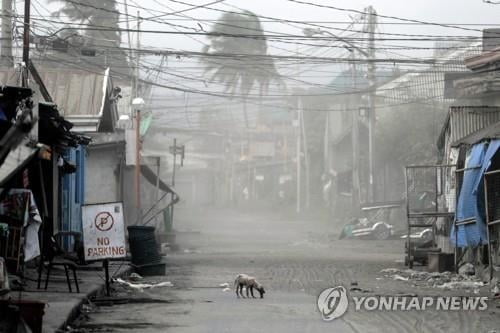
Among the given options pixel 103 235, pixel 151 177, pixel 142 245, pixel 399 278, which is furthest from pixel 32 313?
pixel 151 177

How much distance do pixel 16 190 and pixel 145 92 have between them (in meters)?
35.3

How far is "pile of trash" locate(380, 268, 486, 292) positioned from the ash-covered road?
1.41 feet

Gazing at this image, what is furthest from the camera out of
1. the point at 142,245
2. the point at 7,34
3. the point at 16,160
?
the point at 7,34

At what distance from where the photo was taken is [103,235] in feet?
52.4

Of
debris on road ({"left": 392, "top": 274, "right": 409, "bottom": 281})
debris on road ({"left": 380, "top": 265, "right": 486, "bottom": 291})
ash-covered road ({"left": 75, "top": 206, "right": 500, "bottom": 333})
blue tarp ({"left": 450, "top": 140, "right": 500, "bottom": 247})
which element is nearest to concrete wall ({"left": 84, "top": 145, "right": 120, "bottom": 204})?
ash-covered road ({"left": 75, "top": 206, "right": 500, "bottom": 333})

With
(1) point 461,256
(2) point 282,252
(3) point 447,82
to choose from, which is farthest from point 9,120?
(3) point 447,82

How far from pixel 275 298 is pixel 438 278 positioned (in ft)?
19.1

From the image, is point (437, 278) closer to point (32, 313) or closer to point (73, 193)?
point (73, 193)

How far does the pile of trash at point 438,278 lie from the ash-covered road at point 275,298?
1.41 feet

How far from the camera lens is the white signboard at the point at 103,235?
15.9 metres

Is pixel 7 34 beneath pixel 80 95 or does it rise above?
above

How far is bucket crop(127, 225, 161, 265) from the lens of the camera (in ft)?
70.5

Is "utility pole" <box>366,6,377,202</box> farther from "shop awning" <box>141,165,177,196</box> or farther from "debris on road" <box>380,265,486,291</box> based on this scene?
"debris on road" <box>380,265,486,291</box>

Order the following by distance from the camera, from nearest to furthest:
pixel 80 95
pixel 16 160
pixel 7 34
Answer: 1. pixel 16 160
2. pixel 7 34
3. pixel 80 95
